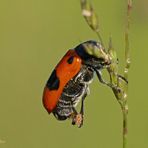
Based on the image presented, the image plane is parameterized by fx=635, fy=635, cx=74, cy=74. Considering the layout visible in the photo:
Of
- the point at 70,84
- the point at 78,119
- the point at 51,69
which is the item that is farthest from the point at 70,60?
the point at 51,69

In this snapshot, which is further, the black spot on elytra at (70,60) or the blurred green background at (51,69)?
the blurred green background at (51,69)

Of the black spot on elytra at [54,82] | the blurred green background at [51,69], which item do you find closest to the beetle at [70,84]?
the black spot on elytra at [54,82]

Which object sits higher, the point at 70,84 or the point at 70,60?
the point at 70,60

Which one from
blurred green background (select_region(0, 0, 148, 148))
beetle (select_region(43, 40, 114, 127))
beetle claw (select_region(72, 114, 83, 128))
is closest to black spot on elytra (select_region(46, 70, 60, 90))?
beetle (select_region(43, 40, 114, 127))

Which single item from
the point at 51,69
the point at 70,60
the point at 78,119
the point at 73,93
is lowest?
the point at 78,119

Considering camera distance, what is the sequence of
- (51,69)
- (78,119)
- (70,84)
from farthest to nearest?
(51,69)
(70,84)
(78,119)

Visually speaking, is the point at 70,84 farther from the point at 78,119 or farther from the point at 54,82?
the point at 78,119

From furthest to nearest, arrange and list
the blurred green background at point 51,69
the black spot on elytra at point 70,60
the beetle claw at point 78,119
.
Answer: the blurred green background at point 51,69, the black spot on elytra at point 70,60, the beetle claw at point 78,119

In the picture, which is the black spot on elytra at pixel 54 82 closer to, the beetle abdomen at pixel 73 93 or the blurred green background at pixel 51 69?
the beetle abdomen at pixel 73 93

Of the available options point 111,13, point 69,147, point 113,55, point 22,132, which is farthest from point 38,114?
point 113,55
